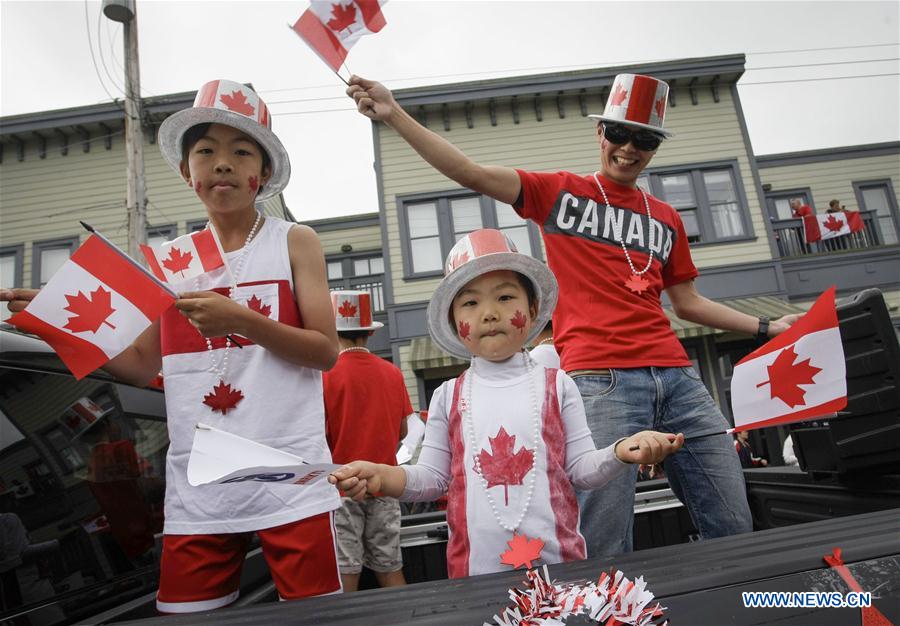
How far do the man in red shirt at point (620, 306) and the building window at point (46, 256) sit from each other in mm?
12928

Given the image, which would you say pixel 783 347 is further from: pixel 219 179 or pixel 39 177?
pixel 39 177

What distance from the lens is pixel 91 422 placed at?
163 cm

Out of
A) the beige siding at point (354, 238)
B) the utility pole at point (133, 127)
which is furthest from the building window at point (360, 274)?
the utility pole at point (133, 127)

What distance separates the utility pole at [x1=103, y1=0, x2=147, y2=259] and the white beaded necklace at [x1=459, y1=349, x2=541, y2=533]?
8.23 m

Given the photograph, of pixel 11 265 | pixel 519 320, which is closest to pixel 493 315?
pixel 519 320

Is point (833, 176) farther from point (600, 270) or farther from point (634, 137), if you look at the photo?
point (600, 270)

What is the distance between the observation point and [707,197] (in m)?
12.2

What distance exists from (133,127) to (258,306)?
8.94m

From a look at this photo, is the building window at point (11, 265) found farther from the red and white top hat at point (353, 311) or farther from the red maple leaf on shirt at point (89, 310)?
the red maple leaf on shirt at point (89, 310)

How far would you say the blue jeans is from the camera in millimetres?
2008

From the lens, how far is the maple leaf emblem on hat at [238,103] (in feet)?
5.74

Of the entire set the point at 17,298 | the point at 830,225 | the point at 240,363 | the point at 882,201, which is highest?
the point at 882,201

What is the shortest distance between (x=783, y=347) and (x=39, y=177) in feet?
49.2

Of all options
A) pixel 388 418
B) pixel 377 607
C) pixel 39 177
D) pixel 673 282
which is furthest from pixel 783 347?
pixel 39 177
